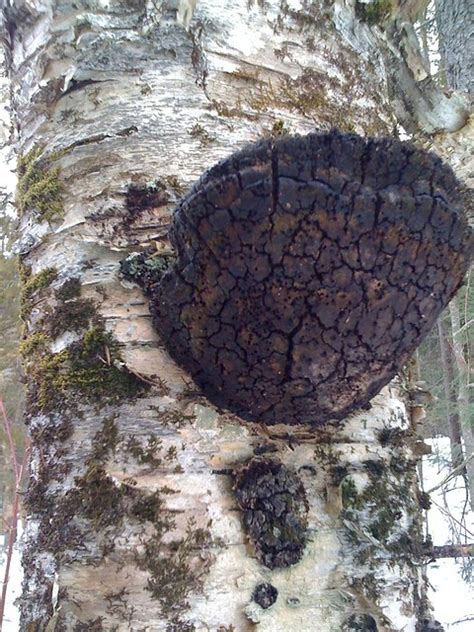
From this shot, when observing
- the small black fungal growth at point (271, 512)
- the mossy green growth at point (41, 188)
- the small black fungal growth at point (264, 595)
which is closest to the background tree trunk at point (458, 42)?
the mossy green growth at point (41, 188)

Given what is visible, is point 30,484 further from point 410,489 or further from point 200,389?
point 410,489

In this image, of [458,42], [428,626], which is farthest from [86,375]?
[458,42]

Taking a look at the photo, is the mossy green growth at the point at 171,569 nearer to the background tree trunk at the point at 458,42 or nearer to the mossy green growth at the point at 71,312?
the mossy green growth at the point at 71,312

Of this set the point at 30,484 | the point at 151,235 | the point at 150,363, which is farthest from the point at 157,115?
the point at 30,484

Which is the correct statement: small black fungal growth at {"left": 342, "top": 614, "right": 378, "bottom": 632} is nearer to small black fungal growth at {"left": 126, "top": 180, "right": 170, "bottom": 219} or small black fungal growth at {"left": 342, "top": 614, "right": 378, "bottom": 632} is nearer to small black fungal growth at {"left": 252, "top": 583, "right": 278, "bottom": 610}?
small black fungal growth at {"left": 252, "top": 583, "right": 278, "bottom": 610}

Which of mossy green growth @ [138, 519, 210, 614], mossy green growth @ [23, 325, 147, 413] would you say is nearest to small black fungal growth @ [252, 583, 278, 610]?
mossy green growth @ [138, 519, 210, 614]
